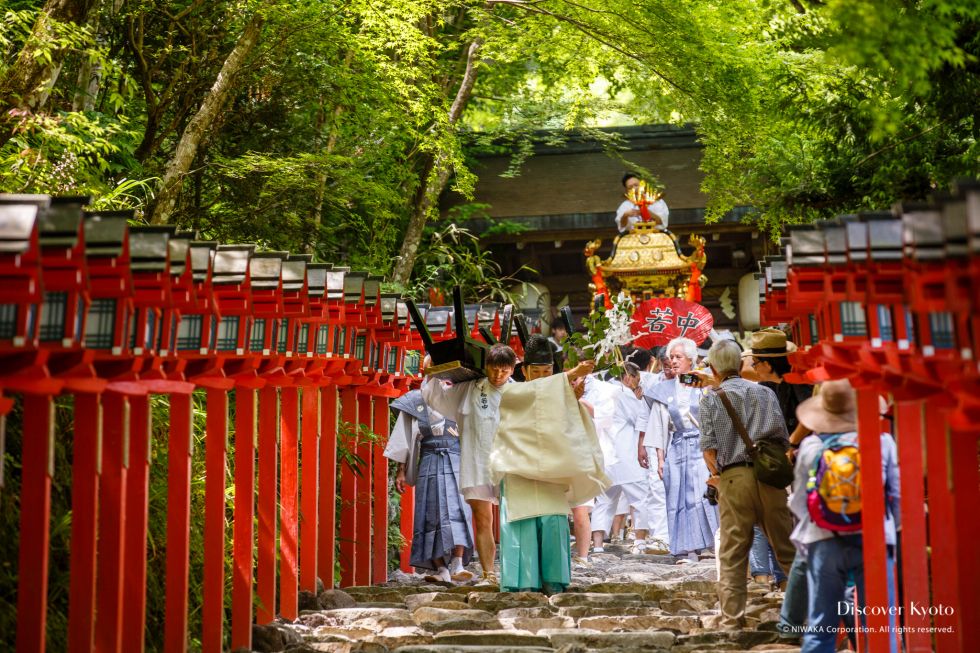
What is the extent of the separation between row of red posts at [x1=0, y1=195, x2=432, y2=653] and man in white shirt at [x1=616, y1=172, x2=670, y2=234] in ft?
34.8

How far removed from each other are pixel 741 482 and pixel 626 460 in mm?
6092

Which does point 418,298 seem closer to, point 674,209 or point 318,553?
point 674,209

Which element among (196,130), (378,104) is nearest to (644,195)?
(378,104)

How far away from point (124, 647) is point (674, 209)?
52.5 feet

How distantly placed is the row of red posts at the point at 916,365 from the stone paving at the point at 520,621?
0.99 m

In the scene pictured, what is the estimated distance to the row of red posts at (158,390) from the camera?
4.97 metres

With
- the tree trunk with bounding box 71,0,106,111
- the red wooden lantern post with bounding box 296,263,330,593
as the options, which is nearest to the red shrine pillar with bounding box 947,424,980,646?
the red wooden lantern post with bounding box 296,263,330,593

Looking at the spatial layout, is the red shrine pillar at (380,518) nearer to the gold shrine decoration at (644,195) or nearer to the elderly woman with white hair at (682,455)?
the elderly woman with white hair at (682,455)

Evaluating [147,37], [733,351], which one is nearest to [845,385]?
[733,351]

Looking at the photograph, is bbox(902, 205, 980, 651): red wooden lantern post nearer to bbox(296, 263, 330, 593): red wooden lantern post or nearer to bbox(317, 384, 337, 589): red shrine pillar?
bbox(296, 263, 330, 593): red wooden lantern post

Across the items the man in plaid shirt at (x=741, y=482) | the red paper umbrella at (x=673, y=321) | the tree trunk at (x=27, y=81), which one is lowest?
the man in plaid shirt at (x=741, y=482)

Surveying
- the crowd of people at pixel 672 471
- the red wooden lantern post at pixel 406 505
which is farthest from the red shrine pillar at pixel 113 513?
the red wooden lantern post at pixel 406 505

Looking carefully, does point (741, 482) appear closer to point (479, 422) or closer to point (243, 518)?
point (479, 422)

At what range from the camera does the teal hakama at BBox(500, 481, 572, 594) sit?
9242 mm
